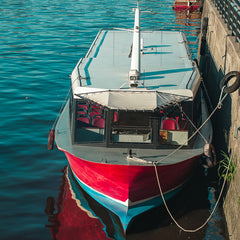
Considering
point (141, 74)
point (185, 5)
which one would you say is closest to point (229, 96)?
point (141, 74)

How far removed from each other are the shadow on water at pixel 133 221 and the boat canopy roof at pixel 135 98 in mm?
3427

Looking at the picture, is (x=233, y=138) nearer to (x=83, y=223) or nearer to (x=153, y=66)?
(x=153, y=66)

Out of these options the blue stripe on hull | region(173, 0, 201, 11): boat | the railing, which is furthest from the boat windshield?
region(173, 0, 201, 11): boat

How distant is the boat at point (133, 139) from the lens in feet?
38.0

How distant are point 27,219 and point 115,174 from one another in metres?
3.61

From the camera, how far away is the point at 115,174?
1138 centimetres

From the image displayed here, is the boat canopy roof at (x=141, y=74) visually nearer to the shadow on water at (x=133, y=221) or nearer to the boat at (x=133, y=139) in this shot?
the boat at (x=133, y=139)

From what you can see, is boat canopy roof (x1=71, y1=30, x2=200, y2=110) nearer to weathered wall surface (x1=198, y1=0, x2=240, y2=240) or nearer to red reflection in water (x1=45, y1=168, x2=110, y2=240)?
weathered wall surface (x1=198, y1=0, x2=240, y2=240)

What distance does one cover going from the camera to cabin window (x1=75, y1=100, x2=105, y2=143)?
1229cm

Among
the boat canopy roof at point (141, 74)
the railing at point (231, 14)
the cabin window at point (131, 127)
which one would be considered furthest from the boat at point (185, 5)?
the cabin window at point (131, 127)

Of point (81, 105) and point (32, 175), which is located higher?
point (81, 105)

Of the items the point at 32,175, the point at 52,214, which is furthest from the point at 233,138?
the point at 32,175

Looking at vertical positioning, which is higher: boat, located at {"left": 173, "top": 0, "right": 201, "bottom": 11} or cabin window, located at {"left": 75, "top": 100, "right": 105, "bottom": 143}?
cabin window, located at {"left": 75, "top": 100, "right": 105, "bottom": 143}

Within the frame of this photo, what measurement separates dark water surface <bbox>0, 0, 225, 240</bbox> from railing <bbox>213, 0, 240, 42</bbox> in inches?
161
